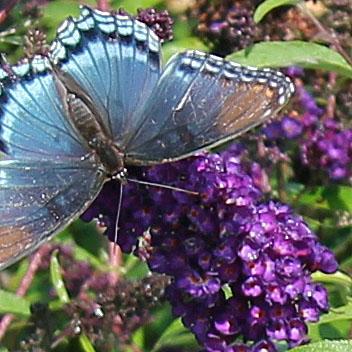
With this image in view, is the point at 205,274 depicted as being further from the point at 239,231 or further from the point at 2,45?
the point at 2,45

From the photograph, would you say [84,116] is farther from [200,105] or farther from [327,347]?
[327,347]

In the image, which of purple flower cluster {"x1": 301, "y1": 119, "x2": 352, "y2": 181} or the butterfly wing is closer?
the butterfly wing

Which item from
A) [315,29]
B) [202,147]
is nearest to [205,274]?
[202,147]

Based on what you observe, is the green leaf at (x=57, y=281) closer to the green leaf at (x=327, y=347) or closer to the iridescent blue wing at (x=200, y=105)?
the iridescent blue wing at (x=200, y=105)

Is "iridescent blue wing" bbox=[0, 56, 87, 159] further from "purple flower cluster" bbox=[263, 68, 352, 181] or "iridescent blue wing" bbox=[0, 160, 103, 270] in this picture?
"purple flower cluster" bbox=[263, 68, 352, 181]

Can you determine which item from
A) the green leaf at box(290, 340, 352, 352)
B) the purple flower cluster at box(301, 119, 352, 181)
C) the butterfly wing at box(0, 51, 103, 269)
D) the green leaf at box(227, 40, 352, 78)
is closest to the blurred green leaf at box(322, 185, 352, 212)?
the purple flower cluster at box(301, 119, 352, 181)

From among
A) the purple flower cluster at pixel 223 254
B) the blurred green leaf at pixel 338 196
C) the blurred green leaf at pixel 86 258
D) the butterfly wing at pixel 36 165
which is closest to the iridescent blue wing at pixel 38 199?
the butterfly wing at pixel 36 165

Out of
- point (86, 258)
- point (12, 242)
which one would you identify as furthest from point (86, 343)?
point (12, 242)

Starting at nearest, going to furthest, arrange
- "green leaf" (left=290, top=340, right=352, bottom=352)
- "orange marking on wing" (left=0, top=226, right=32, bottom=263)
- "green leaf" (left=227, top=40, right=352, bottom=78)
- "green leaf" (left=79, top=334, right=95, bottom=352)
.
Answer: "green leaf" (left=290, top=340, right=352, bottom=352) < "orange marking on wing" (left=0, top=226, right=32, bottom=263) < "green leaf" (left=227, top=40, right=352, bottom=78) < "green leaf" (left=79, top=334, right=95, bottom=352)
